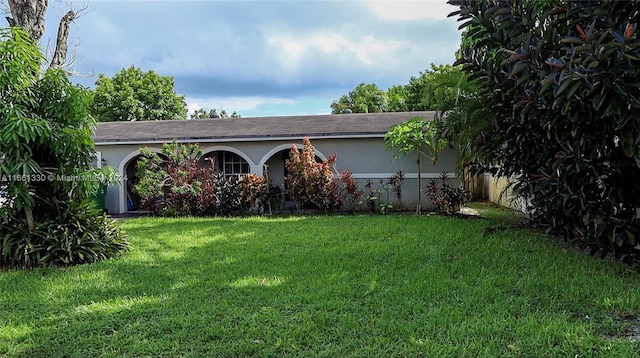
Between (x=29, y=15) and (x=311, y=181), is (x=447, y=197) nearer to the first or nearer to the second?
(x=311, y=181)

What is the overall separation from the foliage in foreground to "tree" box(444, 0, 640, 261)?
21.6 ft

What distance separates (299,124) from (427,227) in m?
7.36

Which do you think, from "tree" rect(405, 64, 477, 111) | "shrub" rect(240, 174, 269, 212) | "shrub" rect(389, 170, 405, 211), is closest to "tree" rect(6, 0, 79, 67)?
"shrub" rect(240, 174, 269, 212)

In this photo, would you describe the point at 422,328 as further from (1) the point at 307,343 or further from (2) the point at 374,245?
(2) the point at 374,245

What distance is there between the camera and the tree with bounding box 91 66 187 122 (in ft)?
110

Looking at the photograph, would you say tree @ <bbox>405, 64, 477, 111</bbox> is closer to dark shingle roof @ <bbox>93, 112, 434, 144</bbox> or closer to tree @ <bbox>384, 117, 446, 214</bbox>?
tree @ <bbox>384, 117, 446, 214</bbox>

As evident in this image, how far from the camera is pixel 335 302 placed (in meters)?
4.64

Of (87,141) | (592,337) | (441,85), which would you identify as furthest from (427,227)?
(87,141)

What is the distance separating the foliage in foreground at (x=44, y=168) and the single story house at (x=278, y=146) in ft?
22.8

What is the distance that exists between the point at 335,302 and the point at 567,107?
3.20 m

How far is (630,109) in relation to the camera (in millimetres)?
4051

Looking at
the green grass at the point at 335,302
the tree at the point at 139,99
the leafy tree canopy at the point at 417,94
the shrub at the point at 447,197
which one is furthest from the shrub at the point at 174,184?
the tree at the point at 139,99

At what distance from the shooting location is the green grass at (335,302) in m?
3.64

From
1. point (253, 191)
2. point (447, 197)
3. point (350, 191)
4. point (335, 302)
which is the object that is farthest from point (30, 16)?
point (447, 197)
